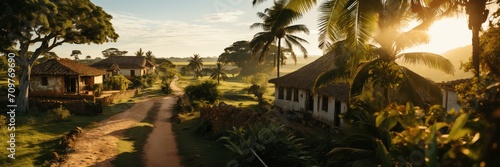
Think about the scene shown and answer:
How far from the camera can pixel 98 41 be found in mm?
27828

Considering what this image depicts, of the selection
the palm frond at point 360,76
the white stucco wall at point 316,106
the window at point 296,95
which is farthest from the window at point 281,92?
the palm frond at point 360,76

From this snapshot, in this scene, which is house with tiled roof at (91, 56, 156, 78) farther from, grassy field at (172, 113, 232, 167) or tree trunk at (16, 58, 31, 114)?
grassy field at (172, 113, 232, 167)

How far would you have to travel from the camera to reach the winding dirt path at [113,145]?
13911 mm

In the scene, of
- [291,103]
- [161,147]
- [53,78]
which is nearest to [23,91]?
[53,78]

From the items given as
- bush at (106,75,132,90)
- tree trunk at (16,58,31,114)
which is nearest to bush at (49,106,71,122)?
tree trunk at (16,58,31,114)

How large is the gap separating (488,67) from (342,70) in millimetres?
7581

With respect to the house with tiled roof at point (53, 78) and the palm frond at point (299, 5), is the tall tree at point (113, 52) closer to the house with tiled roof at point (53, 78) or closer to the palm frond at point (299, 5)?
the house with tiled roof at point (53, 78)

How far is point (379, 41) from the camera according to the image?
13281 mm

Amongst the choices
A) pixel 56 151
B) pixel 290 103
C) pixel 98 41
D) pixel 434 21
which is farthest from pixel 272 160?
pixel 98 41

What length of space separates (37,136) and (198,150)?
28.7 ft

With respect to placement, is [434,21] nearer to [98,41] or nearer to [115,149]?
[115,149]

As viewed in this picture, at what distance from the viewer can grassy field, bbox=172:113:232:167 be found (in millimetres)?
14459

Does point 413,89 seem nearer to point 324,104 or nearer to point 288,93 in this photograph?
point 324,104

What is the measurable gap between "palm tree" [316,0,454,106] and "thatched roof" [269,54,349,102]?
4278 millimetres
